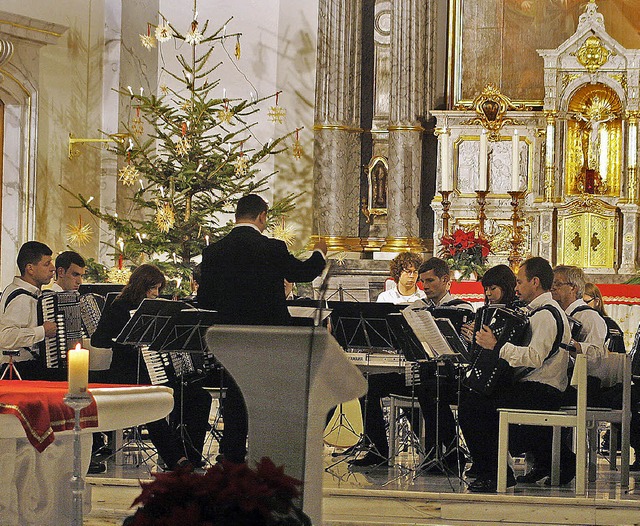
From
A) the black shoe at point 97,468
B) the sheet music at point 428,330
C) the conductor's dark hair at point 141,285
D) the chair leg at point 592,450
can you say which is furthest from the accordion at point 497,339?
the black shoe at point 97,468

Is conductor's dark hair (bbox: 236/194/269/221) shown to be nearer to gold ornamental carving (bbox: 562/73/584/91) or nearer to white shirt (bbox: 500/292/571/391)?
white shirt (bbox: 500/292/571/391)

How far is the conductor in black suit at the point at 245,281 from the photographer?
20.7 ft

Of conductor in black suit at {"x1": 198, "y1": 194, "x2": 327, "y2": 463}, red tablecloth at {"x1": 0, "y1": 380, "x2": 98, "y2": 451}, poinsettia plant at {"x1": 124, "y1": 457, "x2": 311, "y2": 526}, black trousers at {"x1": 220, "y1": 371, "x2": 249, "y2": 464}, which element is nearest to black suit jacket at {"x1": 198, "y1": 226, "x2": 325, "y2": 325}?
conductor in black suit at {"x1": 198, "y1": 194, "x2": 327, "y2": 463}

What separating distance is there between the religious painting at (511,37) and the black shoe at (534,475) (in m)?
6.70

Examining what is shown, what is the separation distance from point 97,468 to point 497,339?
2.60 m

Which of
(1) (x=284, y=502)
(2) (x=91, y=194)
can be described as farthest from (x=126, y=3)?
(1) (x=284, y=502)

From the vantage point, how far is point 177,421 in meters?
8.08

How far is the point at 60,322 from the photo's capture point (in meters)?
7.36

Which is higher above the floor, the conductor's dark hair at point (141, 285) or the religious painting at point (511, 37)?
the religious painting at point (511, 37)

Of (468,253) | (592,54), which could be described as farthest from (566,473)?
(592,54)

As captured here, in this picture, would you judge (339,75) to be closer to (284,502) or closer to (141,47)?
(141,47)

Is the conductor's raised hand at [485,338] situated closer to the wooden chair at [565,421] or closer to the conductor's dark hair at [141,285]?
the wooden chair at [565,421]

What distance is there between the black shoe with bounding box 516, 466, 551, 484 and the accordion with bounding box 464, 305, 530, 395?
0.68 metres

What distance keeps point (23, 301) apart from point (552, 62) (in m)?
7.48
